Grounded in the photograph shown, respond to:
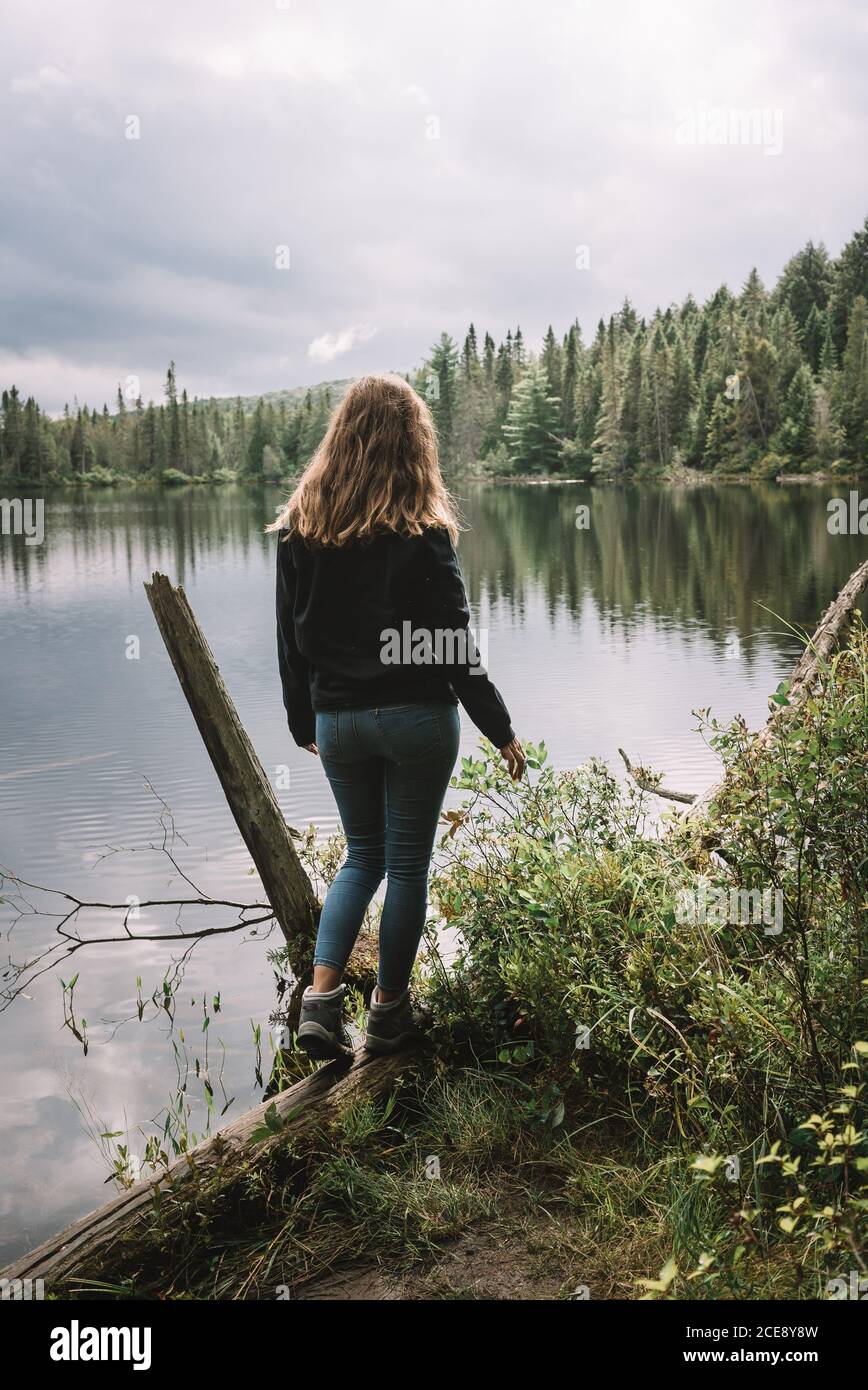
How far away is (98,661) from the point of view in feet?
58.1

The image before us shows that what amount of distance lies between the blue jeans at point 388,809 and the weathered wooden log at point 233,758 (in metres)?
1.58

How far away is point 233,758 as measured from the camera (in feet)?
16.2

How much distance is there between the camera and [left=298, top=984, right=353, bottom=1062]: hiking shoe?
329 cm

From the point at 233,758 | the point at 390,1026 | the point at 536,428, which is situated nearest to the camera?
the point at 390,1026

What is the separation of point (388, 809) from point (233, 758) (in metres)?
1.82

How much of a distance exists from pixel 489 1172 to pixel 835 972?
1.17 m

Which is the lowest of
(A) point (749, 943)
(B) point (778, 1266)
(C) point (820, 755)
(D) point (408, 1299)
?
(D) point (408, 1299)

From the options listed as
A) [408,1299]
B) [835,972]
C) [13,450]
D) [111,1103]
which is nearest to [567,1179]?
[408,1299]

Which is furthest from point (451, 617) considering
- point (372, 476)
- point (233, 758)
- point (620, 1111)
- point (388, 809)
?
point (233, 758)

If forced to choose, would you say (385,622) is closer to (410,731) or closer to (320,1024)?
(410,731)

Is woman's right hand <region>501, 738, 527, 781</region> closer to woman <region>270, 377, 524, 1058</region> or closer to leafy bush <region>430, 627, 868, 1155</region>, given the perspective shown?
woman <region>270, 377, 524, 1058</region>

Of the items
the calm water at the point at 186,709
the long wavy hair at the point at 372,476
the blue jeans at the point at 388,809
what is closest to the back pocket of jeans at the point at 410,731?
the blue jeans at the point at 388,809

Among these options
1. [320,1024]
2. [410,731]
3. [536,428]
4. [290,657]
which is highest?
[536,428]
